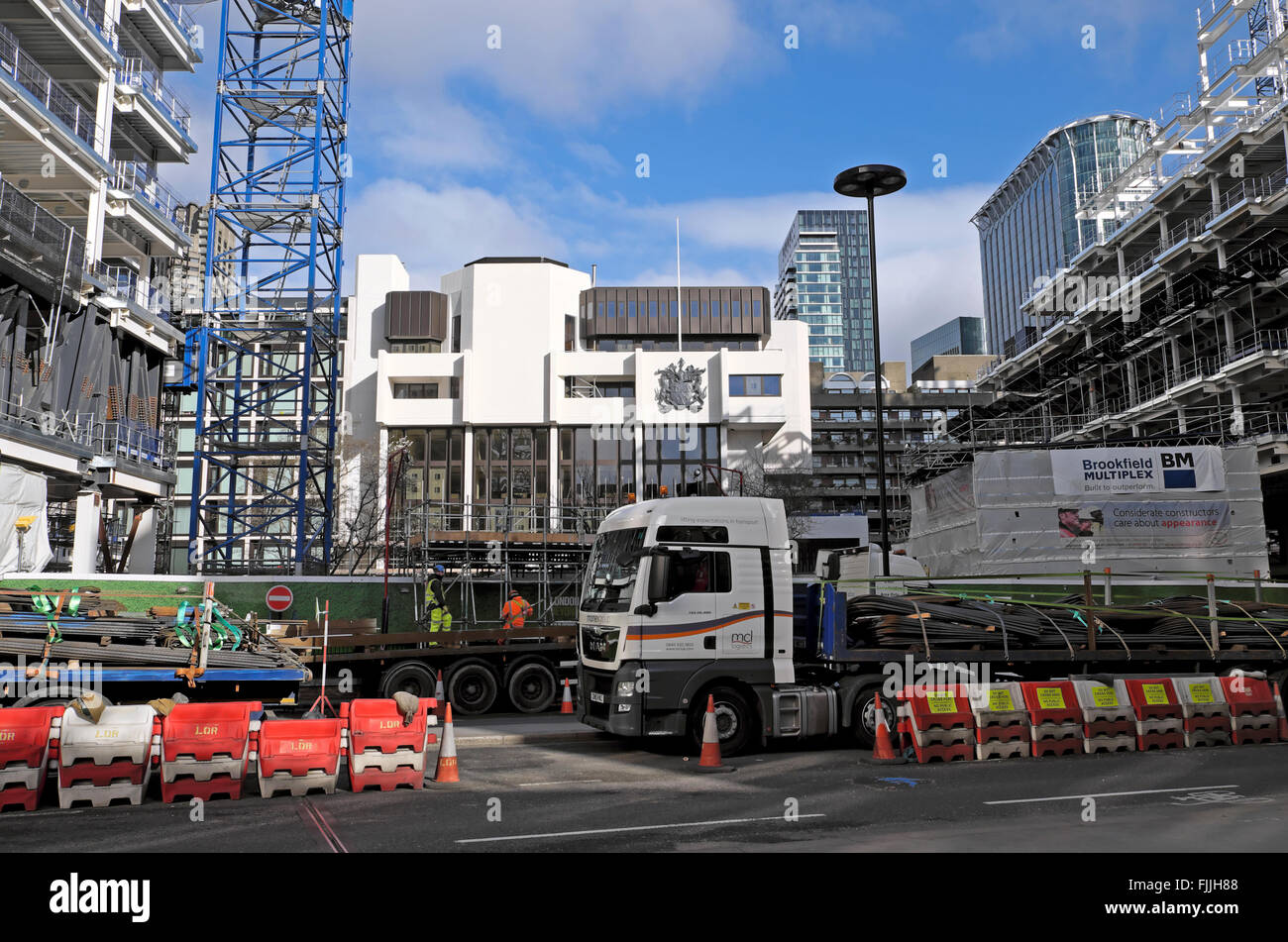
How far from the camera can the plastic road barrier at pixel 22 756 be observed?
30.5ft

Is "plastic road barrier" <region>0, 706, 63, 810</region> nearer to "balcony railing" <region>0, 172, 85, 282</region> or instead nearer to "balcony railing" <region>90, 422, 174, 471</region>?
"balcony railing" <region>0, 172, 85, 282</region>

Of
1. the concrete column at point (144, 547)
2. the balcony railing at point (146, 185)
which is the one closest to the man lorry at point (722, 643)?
the concrete column at point (144, 547)

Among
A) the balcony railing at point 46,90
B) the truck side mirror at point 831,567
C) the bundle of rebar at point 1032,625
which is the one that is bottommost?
the bundle of rebar at point 1032,625

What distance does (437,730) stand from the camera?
1307cm

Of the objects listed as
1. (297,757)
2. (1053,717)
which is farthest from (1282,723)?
(297,757)

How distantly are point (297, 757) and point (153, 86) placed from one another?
3950 centimetres

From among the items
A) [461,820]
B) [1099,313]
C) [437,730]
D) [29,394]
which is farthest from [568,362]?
[461,820]

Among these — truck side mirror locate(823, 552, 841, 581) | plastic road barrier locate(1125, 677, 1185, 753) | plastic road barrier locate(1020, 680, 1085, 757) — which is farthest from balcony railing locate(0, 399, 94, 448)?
plastic road barrier locate(1125, 677, 1185, 753)

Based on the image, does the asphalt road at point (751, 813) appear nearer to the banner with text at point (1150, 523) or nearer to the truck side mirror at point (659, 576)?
the truck side mirror at point (659, 576)

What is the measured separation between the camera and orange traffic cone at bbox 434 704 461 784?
1095 centimetres

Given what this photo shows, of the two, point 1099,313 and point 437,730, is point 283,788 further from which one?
point 1099,313

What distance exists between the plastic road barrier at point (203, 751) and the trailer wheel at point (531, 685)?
8176 millimetres
